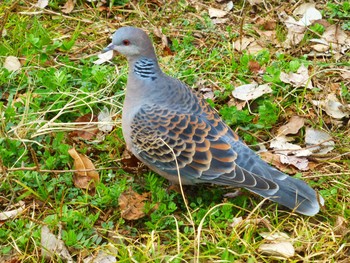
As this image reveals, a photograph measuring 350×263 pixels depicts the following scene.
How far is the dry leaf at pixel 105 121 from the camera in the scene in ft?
13.7

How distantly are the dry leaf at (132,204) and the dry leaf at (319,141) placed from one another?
1.15 meters

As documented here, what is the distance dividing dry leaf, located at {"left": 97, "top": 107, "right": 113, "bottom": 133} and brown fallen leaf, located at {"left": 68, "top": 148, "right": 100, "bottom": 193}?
1.09 feet

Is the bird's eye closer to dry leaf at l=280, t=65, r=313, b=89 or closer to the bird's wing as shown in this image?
the bird's wing

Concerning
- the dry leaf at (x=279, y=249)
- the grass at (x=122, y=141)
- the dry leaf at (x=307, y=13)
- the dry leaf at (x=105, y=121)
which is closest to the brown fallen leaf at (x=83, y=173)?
the grass at (x=122, y=141)

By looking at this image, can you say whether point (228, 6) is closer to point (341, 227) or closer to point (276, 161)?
point (276, 161)

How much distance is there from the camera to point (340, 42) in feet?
16.1

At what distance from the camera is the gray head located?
370 cm

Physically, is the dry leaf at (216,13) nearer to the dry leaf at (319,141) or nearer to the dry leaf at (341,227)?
the dry leaf at (319,141)

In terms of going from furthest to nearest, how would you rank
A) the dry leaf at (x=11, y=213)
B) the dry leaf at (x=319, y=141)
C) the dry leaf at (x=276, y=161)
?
the dry leaf at (x=319, y=141) < the dry leaf at (x=276, y=161) < the dry leaf at (x=11, y=213)

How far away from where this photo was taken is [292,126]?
4188mm

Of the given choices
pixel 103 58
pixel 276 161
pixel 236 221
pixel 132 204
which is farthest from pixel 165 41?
pixel 236 221

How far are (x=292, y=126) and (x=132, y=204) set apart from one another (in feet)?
4.07

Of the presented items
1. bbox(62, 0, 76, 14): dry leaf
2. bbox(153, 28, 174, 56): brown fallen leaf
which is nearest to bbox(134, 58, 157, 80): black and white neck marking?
bbox(153, 28, 174, 56): brown fallen leaf

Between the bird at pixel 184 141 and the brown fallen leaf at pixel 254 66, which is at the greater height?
the bird at pixel 184 141
